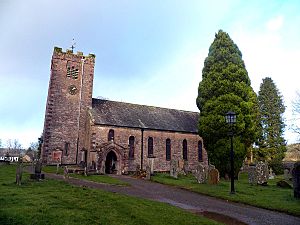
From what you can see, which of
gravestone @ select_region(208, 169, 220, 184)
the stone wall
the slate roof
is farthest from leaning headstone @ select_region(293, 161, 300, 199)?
the slate roof

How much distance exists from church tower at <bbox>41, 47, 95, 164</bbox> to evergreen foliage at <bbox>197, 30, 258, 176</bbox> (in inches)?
601

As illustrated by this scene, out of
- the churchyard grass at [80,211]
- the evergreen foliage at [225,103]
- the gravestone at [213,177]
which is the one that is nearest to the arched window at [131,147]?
the evergreen foliage at [225,103]

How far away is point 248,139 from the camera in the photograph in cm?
2561

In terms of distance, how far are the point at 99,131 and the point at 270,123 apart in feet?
90.9

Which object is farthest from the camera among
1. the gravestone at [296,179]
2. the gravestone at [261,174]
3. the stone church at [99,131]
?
the stone church at [99,131]

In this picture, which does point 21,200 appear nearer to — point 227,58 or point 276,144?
point 227,58

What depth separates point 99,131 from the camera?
98.2ft

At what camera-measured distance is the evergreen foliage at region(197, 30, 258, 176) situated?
979 inches

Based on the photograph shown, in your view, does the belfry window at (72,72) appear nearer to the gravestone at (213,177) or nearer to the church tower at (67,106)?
the church tower at (67,106)

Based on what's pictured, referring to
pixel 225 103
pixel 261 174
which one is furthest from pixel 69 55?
pixel 261 174

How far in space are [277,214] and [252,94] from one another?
17.9 meters

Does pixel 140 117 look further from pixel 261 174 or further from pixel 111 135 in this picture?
pixel 261 174

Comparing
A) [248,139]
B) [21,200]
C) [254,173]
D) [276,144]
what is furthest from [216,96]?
[21,200]

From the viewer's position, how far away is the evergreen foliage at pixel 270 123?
38.7 meters
